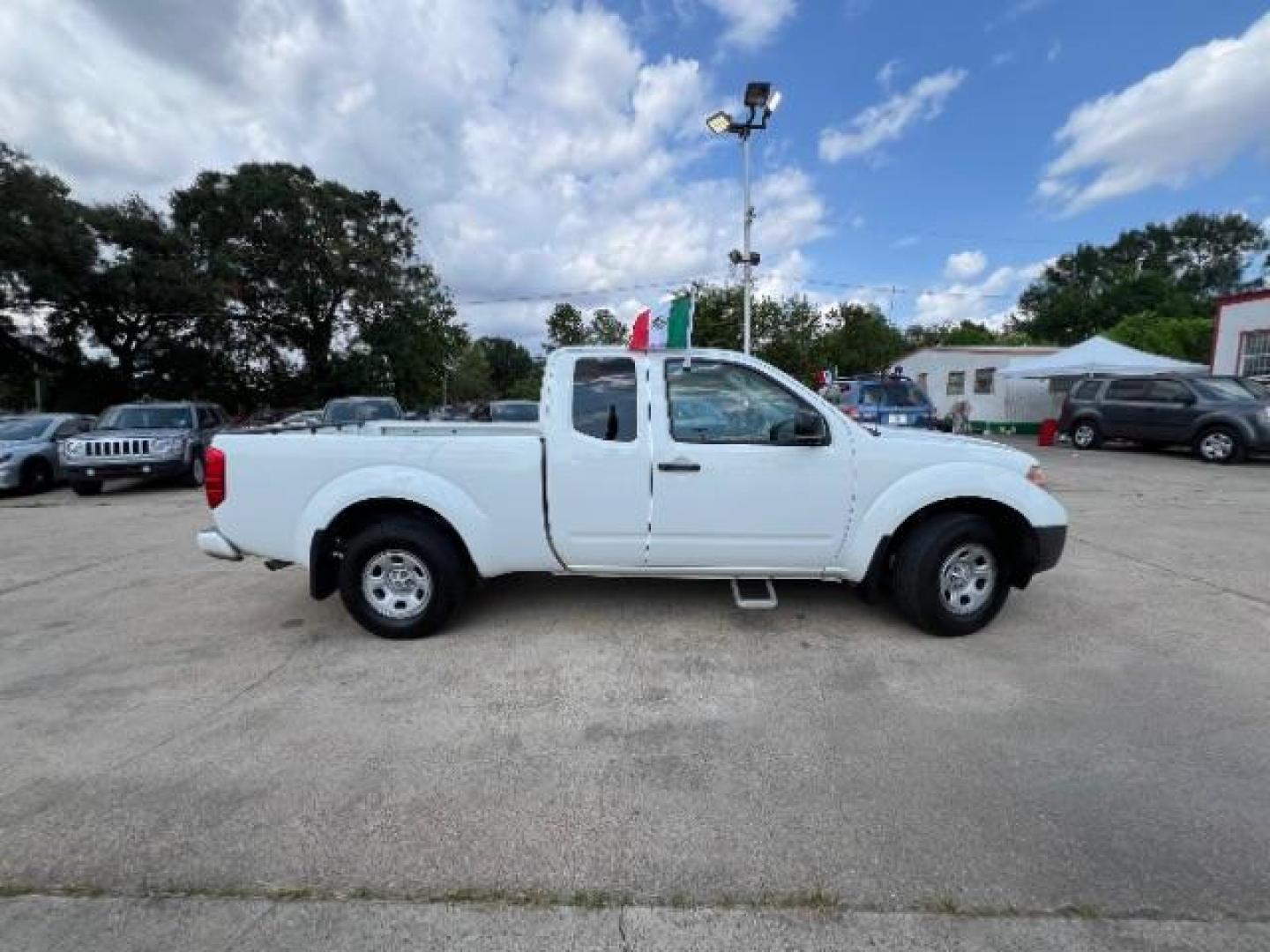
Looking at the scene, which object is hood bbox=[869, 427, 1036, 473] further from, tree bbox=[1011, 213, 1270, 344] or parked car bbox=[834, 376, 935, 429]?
tree bbox=[1011, 213, 1270, 344]

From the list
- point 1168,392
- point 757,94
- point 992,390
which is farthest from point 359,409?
point 992,390

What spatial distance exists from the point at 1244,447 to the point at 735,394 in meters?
15.0

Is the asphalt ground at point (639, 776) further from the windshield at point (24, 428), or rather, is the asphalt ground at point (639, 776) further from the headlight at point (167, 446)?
the windshield at point (24, 428)

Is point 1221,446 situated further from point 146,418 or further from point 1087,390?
point 146,418

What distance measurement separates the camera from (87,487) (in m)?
11.3

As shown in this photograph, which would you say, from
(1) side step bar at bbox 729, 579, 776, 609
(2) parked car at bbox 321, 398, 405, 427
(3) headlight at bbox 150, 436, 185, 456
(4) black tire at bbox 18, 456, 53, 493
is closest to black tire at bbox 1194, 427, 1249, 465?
(1) side step bar at bbox 729, 579, 776, 609

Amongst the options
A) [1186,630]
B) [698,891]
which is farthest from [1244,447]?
[698,891]

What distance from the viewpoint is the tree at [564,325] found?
168 ft

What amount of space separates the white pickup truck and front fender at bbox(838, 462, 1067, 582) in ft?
0.04

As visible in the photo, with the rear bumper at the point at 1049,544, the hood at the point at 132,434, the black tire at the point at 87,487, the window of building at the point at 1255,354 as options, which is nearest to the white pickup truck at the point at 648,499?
the rear bumper at the point at 1049,544

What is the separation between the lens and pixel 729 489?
13.1ft

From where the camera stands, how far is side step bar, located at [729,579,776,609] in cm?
402

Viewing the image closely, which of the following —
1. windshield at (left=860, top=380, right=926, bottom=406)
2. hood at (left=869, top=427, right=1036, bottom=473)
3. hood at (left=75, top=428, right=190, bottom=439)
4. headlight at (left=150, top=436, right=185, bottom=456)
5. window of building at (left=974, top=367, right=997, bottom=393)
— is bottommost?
headlight at (left=150, top=436, right=185, bottom=456)

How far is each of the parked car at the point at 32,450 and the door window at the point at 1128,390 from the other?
2314 centimetres
